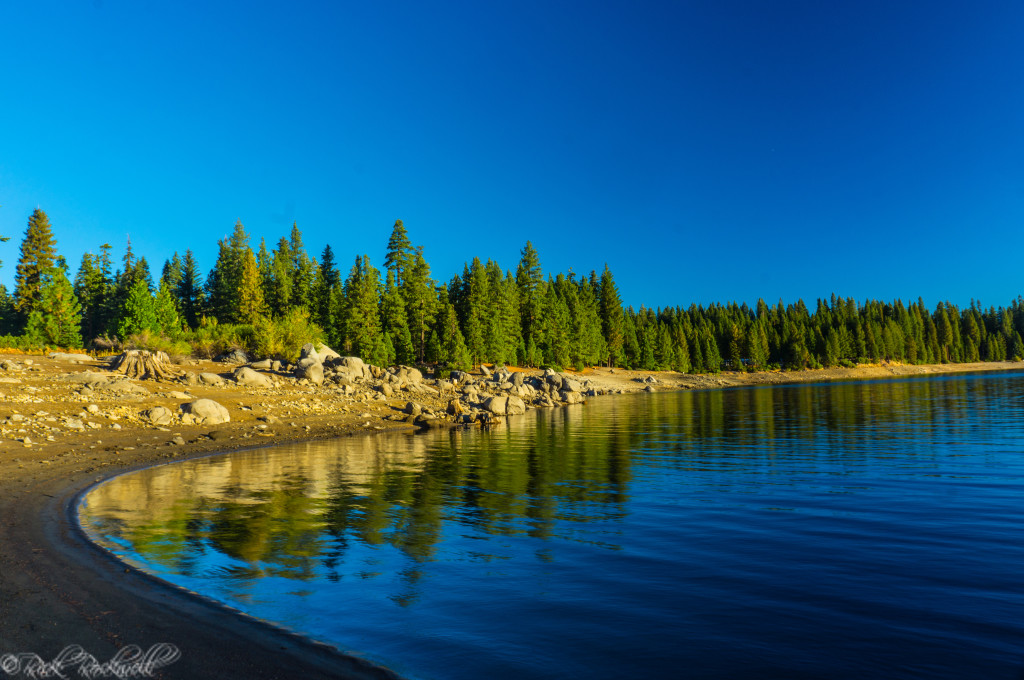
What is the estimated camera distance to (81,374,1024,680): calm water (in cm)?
578

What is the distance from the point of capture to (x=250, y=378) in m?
36.3

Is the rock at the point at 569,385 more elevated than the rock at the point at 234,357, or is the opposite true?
the rock at the point at 234,357

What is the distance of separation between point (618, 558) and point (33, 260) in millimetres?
83279

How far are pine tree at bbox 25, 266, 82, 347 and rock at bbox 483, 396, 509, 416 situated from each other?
45064 mm

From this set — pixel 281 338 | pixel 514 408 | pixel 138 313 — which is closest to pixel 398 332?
pixel 281 338

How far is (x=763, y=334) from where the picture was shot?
133250 millimetres

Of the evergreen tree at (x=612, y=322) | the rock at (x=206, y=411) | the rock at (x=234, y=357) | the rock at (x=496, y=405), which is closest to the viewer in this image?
the rock at (x=206, y=411)

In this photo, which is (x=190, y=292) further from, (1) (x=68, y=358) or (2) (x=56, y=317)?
(1) (x=68, y=358)

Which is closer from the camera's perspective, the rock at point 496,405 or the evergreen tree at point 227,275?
the rock at point 496,405

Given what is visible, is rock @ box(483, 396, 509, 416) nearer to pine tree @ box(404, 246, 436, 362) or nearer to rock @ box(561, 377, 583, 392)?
rock @ box(561, 377, 583, 392)

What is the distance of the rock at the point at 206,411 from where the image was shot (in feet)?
92.1

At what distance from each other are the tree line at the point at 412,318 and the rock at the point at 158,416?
21.5 metres

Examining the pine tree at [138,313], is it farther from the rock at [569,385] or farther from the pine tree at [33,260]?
the rock at [569,385]

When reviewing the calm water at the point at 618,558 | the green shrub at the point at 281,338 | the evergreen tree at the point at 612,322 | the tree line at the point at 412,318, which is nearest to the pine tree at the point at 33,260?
the tree line at the point at 412,318
